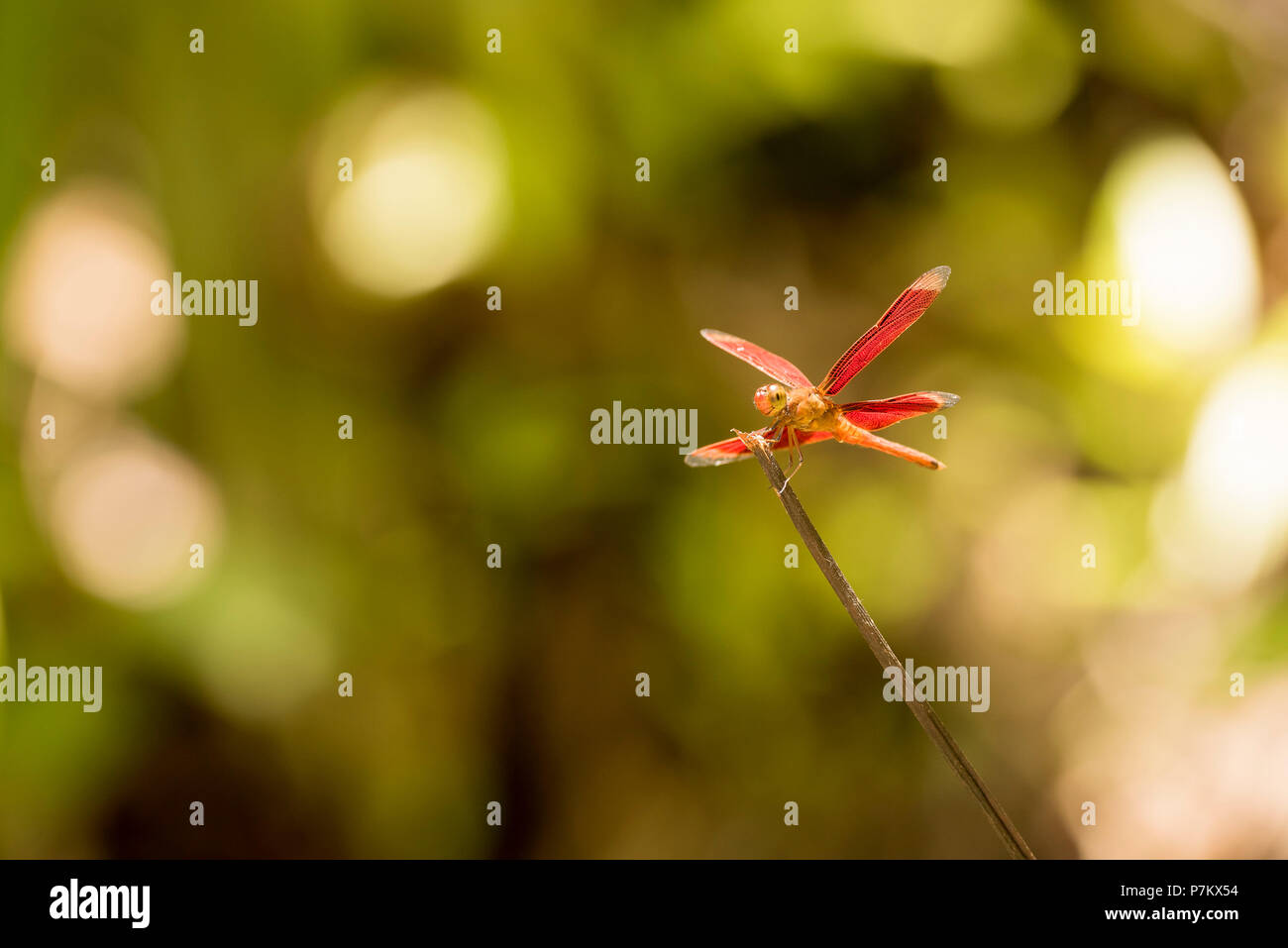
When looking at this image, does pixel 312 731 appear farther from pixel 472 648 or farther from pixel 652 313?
pixel 652 313

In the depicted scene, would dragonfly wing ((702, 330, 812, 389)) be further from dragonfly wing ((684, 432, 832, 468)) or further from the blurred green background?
the blurred green background

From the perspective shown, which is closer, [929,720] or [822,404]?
[929,720]

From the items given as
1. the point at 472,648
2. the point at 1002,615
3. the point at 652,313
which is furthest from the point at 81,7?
the point at 1002,615

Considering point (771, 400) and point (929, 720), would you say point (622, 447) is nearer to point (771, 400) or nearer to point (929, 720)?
point (771, 400)

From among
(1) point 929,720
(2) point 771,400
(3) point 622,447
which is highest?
(3) point 622,447

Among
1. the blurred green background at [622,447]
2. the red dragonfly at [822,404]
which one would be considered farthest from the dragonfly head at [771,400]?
the blurred green background at [622,447]

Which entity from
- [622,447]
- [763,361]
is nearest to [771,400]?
[763,361]

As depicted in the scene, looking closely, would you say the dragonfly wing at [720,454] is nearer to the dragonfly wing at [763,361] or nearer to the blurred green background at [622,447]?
the dragonfly wing at [763,361]

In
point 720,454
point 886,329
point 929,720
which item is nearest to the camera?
point 929,720

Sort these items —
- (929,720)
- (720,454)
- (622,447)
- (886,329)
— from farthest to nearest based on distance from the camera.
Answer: (622,447), (886,329), (720,454), (929,720)
